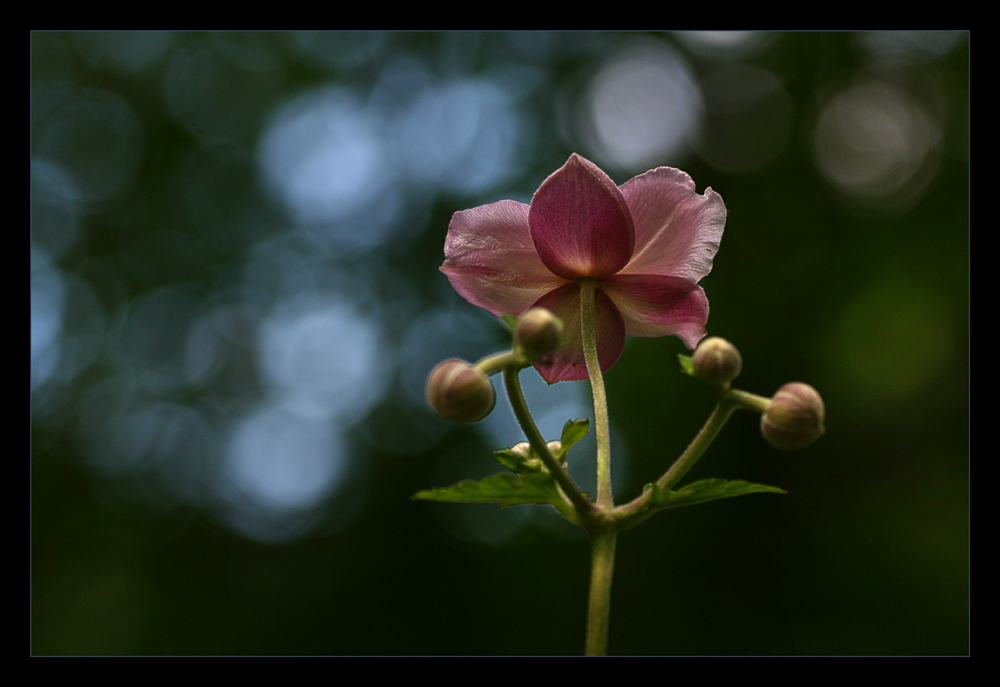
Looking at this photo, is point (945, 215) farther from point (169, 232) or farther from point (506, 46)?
→ point (169, 232)

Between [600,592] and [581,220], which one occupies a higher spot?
[581,220]

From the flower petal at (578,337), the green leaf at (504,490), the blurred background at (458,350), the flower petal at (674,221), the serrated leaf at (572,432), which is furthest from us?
the blurred background at (458,350)

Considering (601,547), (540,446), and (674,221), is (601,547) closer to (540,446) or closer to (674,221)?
(540,446)

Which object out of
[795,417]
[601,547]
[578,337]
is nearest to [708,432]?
[795,417]

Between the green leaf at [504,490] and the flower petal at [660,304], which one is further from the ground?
the flower petal at [660,304]

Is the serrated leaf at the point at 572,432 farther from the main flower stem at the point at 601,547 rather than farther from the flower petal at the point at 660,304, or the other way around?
the flower petal at the point at 660,304

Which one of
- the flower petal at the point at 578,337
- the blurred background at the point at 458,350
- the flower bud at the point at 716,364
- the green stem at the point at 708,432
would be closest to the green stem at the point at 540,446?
the green stem at the point at 708,432

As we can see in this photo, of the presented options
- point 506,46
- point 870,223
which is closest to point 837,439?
point 870,223
